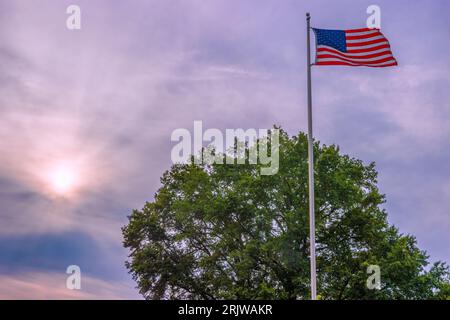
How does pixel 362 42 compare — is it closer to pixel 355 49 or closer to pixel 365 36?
pixel 365 36

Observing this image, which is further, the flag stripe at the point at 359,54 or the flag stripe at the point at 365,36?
the flag stripe at the point at 365,36

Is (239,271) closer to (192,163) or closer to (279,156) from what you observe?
(279,156)

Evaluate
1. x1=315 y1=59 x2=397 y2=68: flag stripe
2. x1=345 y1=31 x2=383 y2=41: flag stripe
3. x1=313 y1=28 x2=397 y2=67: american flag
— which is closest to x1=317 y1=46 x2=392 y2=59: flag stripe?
x1=313 y1=28 x2=397 y2=67: american flag

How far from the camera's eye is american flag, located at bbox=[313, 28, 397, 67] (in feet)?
64.4

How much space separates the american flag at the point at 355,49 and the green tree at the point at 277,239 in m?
16.1

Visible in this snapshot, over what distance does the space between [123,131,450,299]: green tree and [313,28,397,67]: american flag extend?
53.0 feet

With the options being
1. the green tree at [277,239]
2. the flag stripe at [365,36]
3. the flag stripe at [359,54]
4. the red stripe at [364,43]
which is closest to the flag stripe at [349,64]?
the flag stripe at [359,54]

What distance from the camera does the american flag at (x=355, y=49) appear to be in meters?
19.6

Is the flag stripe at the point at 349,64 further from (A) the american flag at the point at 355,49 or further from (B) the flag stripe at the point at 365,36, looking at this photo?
(B) the flag stripe at the point at 365,36

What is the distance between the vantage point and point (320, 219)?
1393 inches
